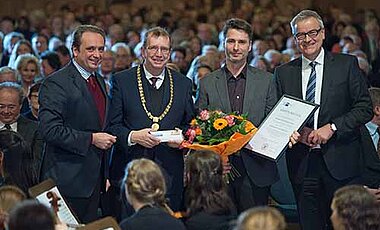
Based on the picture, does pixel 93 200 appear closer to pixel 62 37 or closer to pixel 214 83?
pixel 214 83

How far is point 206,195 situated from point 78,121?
1.15 meters

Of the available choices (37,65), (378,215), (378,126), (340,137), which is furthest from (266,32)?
(378,215)

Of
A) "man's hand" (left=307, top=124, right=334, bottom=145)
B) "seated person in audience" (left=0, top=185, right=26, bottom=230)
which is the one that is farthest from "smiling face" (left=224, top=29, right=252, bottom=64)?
"seated person in audience" (left=0, top=185, right=26, bottom=230)

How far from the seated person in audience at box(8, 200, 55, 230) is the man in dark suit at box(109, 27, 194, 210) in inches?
80.0

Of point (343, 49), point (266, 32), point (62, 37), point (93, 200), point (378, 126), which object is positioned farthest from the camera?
point (266, 32)

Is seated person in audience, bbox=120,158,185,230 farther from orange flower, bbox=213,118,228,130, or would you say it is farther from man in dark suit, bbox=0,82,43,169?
man in dark suit, bbox=0,82,43,169

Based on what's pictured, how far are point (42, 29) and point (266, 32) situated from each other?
3490 mm

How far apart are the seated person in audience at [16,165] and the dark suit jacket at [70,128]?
0.12m

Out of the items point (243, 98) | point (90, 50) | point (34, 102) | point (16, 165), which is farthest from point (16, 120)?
point (243, 98)

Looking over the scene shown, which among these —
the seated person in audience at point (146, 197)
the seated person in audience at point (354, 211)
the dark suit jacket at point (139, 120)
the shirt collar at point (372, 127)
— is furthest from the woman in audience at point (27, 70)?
the seated person in audience at point (354, 211)

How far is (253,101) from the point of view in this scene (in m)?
6.74

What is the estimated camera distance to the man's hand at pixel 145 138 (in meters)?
6.41

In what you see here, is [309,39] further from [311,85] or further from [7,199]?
[7,199]

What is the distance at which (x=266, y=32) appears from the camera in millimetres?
16641
